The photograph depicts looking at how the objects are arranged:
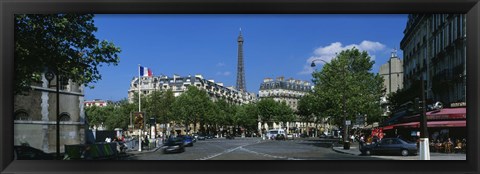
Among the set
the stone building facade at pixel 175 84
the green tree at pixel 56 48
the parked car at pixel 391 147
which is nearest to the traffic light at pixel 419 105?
the parked car at pixel 391 147

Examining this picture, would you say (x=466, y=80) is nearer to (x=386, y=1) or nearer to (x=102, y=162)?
(x=386, y=1)

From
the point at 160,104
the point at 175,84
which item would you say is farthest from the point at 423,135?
the point at 160,104

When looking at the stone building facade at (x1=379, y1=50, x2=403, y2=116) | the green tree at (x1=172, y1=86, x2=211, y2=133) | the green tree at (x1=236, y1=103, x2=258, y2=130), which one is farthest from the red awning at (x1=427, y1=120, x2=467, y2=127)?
the green tree at (x1=236, y1=103, x2=258, y2=130)

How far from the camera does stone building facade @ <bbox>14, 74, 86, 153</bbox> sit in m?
11.1

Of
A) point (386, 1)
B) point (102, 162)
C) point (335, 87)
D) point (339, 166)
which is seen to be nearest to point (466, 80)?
point (386, 1)

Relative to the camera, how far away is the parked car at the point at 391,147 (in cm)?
1207

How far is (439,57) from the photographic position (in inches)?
522

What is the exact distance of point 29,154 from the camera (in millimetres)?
10945

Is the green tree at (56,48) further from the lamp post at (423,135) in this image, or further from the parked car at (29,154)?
the lamp post at (423,135)

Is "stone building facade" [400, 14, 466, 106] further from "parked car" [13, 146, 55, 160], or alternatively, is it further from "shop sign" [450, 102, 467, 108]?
"parked car" [13, 146, 55, 160]

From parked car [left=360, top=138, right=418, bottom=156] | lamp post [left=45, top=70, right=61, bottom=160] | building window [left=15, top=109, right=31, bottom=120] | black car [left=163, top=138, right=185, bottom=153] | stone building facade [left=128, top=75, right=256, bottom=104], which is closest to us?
building window [left=15, top=109, right=31, bottom=120]

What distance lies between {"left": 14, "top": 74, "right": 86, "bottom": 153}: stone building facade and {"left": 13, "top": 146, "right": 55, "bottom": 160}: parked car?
118mm

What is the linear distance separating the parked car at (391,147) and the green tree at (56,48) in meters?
6.95

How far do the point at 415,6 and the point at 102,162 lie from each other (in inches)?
281
